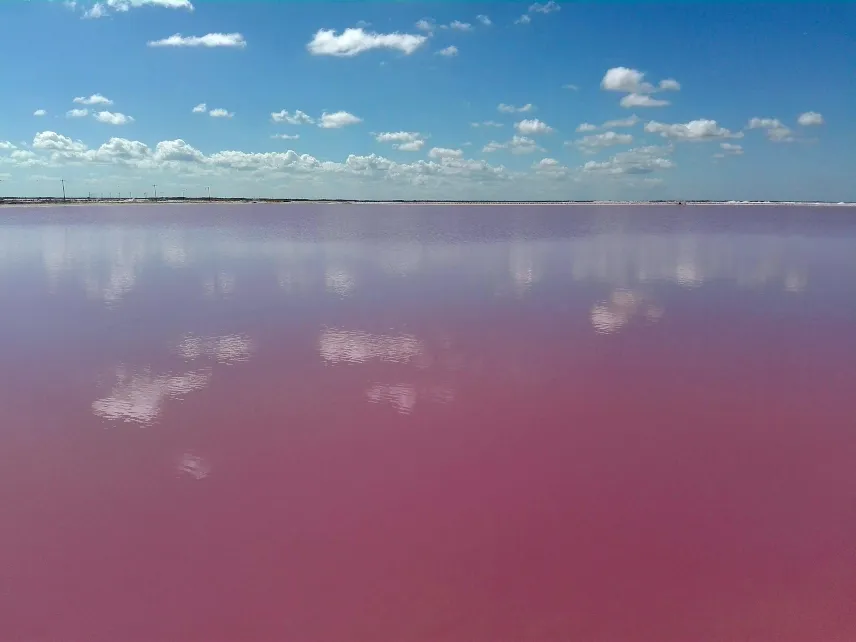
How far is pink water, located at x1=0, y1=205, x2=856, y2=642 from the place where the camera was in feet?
16.4

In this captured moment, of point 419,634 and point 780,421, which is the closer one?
point 419,634

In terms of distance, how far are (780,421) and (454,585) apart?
6252mm

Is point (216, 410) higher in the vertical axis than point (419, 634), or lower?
higher

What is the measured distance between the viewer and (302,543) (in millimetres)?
5789

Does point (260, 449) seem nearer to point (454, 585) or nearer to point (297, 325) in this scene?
point (454, 585)

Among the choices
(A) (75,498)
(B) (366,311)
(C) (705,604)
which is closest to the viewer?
(C) (705,604)

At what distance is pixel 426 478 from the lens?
7.02m

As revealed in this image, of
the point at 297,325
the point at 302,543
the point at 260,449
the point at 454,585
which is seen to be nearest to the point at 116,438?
the point at 260,449

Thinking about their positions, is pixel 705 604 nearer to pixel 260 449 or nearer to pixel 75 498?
pixel 260 449

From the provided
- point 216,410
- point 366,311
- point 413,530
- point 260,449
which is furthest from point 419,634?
point 366,311

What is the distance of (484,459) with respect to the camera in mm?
7488

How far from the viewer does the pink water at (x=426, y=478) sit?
5.00m

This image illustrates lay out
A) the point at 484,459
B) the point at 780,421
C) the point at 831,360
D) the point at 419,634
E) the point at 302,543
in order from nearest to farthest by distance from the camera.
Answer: the point at 419,634 → the point at 302,543 → the point at 484,459 → the point at 780,421 → the point at 831,360

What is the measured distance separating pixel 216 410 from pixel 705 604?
705 cm
